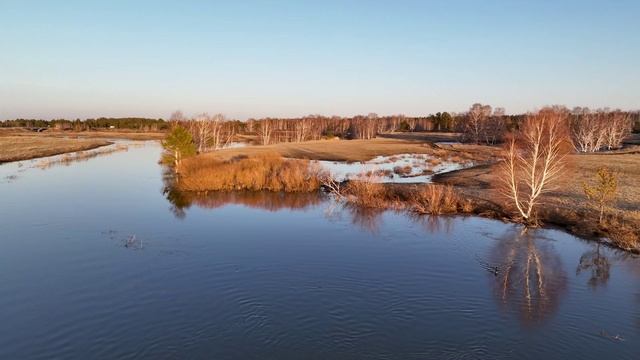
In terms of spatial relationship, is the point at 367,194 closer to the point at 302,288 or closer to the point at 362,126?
the point at 302,288

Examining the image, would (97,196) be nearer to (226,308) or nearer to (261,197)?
(261,197)

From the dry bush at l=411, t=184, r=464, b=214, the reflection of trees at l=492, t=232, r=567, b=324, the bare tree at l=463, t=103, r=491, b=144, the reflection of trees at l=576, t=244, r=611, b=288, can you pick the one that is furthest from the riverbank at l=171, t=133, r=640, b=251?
the bare tree at l=463, t=103, r=491, b=144

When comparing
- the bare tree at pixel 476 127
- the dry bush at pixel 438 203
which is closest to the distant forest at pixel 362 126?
the bare tree at pixel 476 127

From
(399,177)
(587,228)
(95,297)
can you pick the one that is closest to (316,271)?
(95,297)

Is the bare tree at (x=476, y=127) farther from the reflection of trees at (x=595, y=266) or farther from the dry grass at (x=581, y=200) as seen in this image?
the reflection of trees at (x=595, y=266)

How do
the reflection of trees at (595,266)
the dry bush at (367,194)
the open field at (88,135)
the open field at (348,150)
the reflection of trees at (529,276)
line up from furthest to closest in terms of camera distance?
the open field at (88,135)
the open field at (348,150)
the dry bush at (367,194)
the reflection of trees at (595,266)
the reflection of trees at (529,276)

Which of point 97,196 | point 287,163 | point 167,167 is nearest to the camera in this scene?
point 97,196
